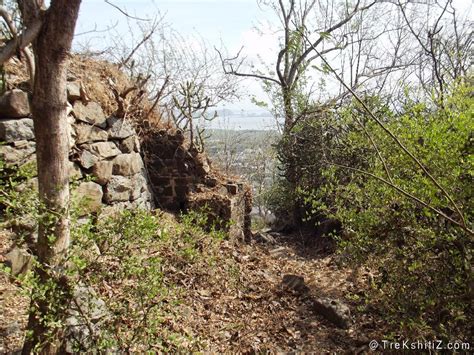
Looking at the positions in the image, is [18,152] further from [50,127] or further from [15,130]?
[50,127]

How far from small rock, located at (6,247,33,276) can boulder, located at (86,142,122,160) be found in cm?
175

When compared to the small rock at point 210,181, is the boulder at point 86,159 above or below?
above

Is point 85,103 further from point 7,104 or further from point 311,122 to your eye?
point 311,122

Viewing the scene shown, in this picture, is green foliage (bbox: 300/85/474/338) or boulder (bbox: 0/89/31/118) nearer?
green foliage (bbox: 300/85/474/338)

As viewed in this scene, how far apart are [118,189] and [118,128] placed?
3.17 ft

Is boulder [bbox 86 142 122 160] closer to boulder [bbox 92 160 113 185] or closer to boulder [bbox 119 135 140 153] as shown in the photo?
boulder [bbox 92 160 113 185]

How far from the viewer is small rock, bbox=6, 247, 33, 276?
308 cm

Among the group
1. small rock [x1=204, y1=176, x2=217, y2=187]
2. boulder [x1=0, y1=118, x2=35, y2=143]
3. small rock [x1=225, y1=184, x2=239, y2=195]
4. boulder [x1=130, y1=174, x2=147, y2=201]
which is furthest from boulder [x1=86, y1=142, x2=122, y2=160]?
small rock [x1=225, y1=184, x2=239, y2=195]

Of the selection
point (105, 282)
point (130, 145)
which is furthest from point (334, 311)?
point (130, 145)

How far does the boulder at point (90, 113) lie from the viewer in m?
4.56

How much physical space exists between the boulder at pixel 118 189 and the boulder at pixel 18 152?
128 centimetres

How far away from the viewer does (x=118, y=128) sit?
536cm

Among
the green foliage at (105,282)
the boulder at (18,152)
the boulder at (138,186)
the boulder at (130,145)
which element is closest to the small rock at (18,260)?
the green foliage at (105,282)

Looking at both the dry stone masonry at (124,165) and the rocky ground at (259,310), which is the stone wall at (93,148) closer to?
the dry stone masonry at (124,165)
